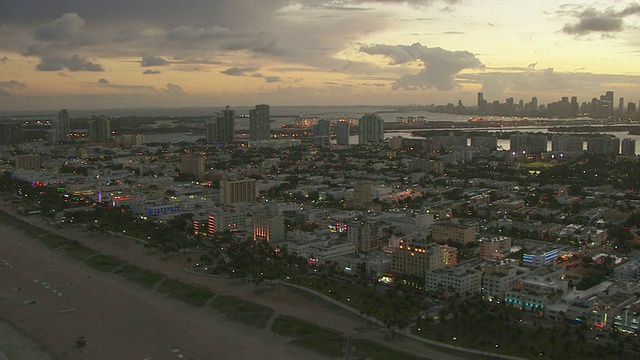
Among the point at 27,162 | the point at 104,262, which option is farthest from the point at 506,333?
the point at 27,162

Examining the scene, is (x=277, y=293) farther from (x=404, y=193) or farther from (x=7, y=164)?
(x=7, y=164)

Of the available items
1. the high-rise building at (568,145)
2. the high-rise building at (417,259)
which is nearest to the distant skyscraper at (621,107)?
the high-rise building at (568,145)

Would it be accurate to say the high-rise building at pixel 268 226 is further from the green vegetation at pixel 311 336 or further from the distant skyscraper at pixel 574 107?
the distant skyscraper at pixel 574 107

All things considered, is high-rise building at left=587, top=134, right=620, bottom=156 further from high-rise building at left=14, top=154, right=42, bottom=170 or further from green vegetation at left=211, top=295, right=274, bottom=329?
green vegetation at left=211, top=295, right=274, bottom=329

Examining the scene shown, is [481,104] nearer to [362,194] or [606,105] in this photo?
[606,105]

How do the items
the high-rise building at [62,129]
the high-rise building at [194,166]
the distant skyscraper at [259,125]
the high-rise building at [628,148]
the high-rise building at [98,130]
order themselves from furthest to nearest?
1. the distant skyscraper at [259,125]
2. the high-rise building at [62,129]
3. the high-rise building at [98,130]
4. the high-rise building at [628,148]
5. the high-rise building at [194,166]

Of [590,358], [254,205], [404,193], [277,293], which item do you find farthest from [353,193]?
[590,358]
